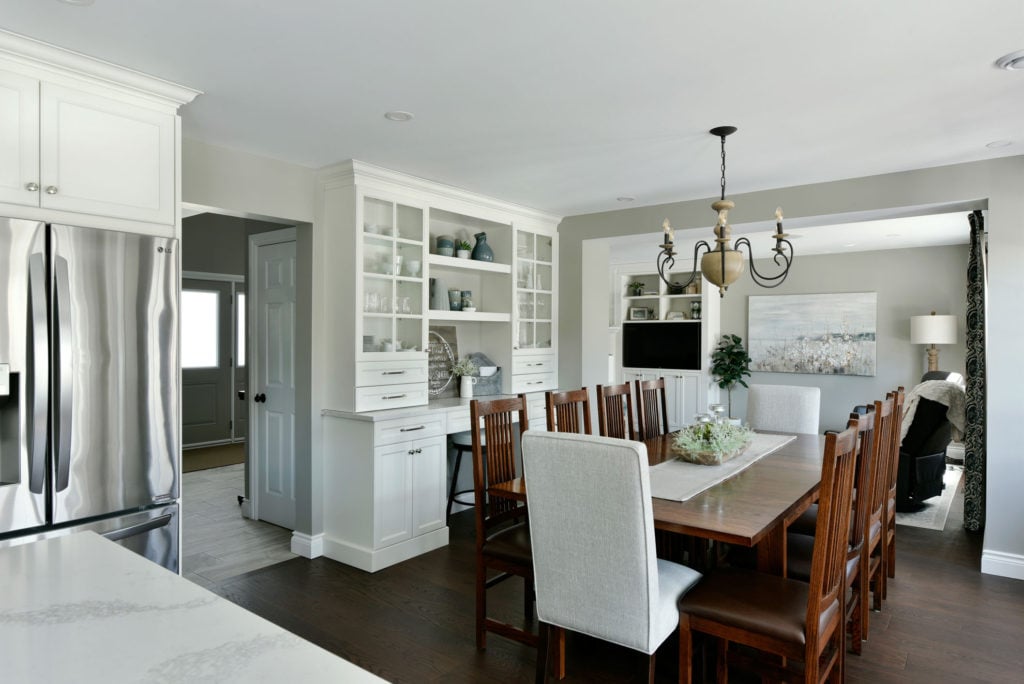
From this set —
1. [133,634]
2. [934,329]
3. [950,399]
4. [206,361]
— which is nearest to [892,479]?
[950,399]

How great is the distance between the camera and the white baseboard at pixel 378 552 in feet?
12.6

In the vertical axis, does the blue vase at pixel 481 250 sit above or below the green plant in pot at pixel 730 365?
above

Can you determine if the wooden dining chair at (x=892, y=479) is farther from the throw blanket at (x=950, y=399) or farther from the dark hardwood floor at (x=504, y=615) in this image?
the throw blanket at (x=950, y=399)

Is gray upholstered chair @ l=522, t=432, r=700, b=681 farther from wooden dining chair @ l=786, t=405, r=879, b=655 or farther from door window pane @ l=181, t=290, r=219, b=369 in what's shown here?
door window pane @ l=181, t=290, r=219, b=369

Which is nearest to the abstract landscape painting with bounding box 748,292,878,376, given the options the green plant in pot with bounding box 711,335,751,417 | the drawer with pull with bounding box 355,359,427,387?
the green plant in pot with bounding box 711,335,751,417

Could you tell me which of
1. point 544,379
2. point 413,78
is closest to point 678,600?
point 413,78

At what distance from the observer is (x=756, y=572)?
94.0 inches

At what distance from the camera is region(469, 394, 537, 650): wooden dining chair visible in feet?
8.80

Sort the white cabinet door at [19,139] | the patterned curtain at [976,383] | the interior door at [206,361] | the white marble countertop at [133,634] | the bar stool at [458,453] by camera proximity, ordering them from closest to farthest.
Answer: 1. the white marble countertop at [133,634]
2. the white cabinet door at [19,139]
3. the patterned curtain at [976,383]
4. the bar stool at [458,453]
5. the interior door at [206,361]

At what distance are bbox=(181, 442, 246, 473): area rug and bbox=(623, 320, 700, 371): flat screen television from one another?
199 inches

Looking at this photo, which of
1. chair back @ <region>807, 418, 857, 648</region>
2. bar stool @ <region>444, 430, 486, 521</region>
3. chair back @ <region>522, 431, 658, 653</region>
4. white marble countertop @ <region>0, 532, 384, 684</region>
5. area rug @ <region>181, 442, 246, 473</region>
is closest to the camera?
white marble countertop @ <region>0, 532, 384, 684</region>

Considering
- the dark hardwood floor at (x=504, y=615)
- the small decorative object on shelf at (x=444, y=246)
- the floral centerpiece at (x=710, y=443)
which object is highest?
the small decorative object on shelf at (x=444, y=246)

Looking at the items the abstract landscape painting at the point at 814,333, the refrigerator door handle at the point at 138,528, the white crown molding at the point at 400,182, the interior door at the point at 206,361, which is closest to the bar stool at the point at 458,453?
the white crown molding at the point at 400,182

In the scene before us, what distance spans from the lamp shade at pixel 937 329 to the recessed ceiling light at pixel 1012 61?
16.9ft
